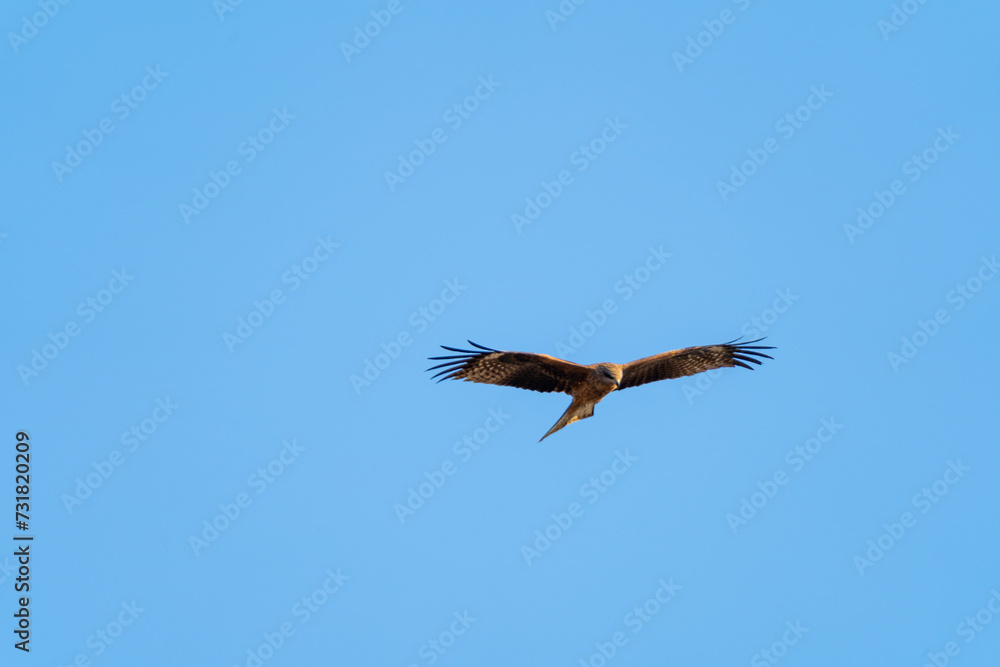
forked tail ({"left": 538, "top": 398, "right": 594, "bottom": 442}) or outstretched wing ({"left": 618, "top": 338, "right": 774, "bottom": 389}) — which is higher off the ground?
outstretched wing ({"left": 618, "top": 338, "right": 774, "bottom": 389})

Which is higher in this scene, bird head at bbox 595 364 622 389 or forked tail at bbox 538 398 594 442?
bird head at bbox 595 364 622 389

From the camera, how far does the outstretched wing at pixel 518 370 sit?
1198 cm

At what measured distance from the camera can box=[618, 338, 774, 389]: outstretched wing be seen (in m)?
12.7

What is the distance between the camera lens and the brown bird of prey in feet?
39.2

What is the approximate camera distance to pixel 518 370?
12.3 m

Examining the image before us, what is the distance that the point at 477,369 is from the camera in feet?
40.2

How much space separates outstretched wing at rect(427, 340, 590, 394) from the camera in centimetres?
1198

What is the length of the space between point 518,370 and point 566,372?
682 mm

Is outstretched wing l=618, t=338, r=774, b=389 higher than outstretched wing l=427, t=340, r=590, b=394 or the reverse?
higher

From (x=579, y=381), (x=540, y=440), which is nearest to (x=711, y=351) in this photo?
(x=579, y=381)

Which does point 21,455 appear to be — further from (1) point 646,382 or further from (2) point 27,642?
(1) point 646,382

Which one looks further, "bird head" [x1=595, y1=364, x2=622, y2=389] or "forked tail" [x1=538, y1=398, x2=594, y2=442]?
"forked tail" [x1=538, y1=398, x2=594, y2=442]

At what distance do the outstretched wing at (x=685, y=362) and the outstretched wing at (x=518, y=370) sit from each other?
0.87 metres

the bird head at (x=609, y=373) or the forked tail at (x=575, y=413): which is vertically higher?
the bird head at (x=609, y=373)
